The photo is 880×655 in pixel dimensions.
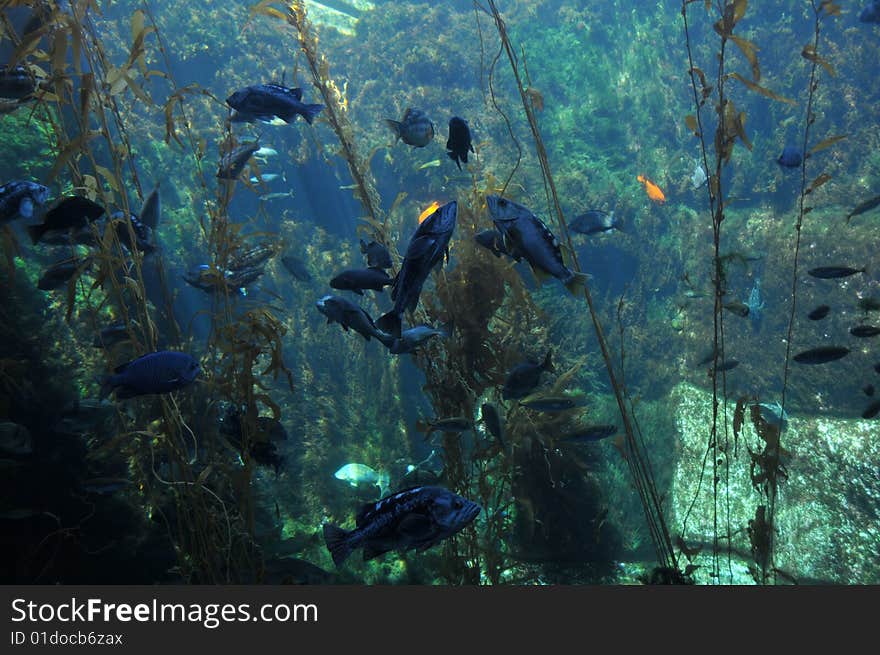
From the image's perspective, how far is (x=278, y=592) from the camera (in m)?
2.71

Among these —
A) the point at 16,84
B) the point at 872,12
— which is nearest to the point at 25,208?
the point at 16,84

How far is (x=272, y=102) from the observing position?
11.6 feet

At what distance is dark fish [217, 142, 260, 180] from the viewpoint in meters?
3.90

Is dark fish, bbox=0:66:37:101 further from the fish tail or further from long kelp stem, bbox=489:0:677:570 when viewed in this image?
long kelp stem, bbox=489:0:677:570

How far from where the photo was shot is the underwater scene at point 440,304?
323cm

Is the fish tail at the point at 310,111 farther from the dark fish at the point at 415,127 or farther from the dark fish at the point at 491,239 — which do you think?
the dark fish at the point at 491,239

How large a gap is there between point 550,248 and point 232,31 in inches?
645

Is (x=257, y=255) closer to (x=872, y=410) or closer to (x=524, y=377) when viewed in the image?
(x=524, y=377)

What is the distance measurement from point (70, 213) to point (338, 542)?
2.64m

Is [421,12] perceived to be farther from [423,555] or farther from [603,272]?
[423,555]

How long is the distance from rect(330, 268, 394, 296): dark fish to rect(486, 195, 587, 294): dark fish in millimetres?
1130

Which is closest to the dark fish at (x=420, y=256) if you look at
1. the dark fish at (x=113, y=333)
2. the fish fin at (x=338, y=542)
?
the fish fin at (x=338, y=542)

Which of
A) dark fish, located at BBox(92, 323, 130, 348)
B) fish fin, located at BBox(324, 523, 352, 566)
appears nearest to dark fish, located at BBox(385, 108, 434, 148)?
dark fish, located at BBox(92, 323, 130, 348)

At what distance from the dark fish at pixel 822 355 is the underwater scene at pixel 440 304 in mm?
18
